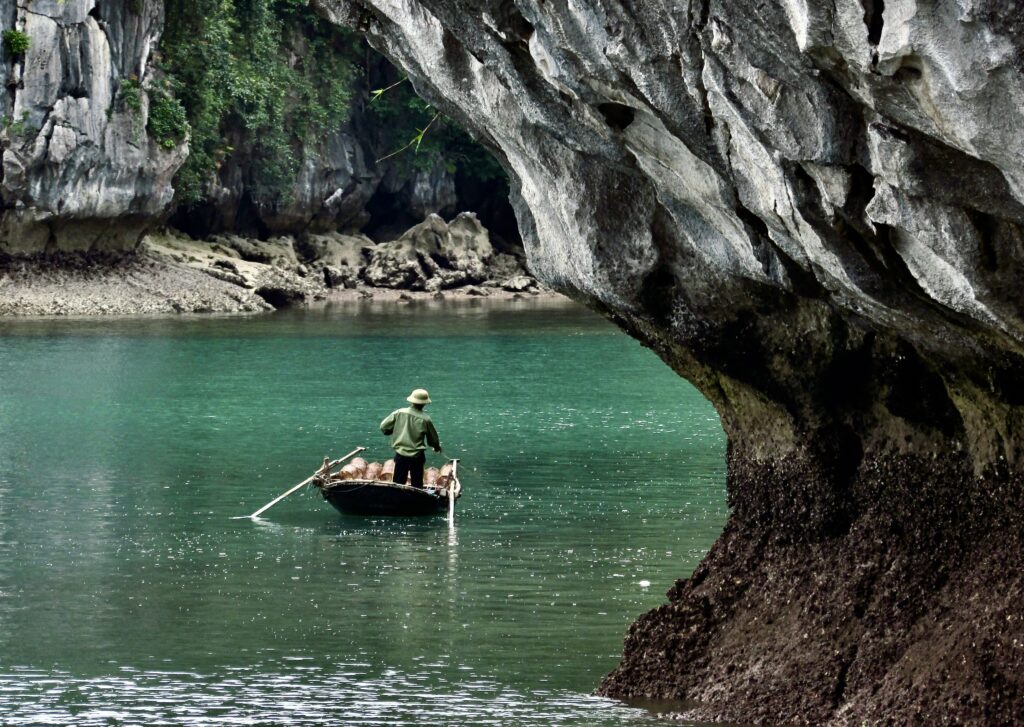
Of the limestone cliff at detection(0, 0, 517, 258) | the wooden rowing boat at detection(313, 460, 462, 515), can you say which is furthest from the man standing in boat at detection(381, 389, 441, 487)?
the limestone cliff at detection(0, 0, 517, 258)

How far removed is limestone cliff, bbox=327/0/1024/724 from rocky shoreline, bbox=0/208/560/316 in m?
48.5

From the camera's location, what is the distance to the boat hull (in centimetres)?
2203

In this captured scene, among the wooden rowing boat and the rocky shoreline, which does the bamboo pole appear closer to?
the wooden rowing boat

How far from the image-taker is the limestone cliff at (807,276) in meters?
7.54

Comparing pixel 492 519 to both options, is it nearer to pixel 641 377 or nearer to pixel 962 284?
pixel 962 284

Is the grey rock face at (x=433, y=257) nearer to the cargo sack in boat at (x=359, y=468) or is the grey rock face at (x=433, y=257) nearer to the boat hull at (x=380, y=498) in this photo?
the cargo sack in boat at (x=359, y=468)

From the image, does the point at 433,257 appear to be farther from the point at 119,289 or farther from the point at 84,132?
the point at 84,132

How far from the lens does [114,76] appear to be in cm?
5791

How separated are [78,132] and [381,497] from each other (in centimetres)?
3786

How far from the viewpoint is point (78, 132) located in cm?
5700

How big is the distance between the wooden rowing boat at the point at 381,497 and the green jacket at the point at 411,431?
484mm

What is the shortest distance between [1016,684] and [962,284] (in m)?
2.53

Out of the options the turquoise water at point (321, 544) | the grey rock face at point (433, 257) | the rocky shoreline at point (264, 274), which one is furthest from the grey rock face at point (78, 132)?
the turquoise water at point (321, 544)

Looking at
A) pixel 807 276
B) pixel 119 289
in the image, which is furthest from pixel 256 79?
pixel 807 276
